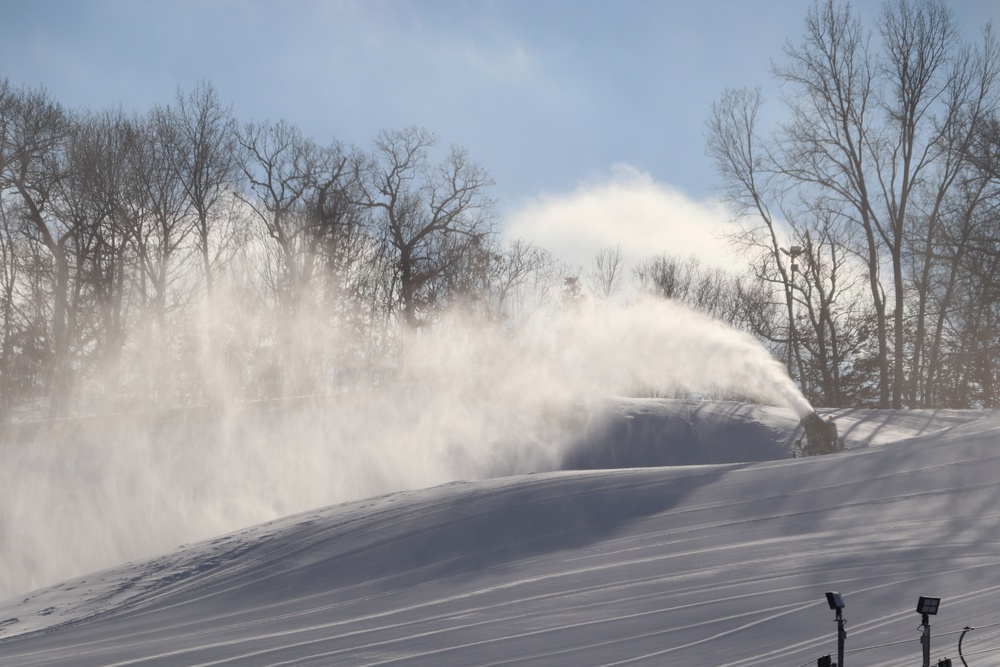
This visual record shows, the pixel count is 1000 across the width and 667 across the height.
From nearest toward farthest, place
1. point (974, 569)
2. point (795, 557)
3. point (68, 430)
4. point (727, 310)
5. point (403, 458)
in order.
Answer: point (974, 569)
point (795, 557)
point (403, 458)
point (68, 430)
point (727, 310)

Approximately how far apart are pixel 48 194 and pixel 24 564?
16936 mm

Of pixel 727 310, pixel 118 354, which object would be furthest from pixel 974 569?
pixel 727 310

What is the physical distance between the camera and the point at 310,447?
17.3m

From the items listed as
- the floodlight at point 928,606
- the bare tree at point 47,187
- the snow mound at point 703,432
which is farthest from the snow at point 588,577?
the bare tree at point 47,187

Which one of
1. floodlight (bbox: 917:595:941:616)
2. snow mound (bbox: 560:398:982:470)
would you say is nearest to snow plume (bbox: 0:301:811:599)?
snow mound (bbox: 560:398:982:470)

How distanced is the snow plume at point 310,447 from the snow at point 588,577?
11.3 feet

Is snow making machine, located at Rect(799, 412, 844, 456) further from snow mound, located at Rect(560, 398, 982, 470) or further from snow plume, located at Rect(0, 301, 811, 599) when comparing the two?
snow plume, located at Rect(0, 301, 811, 599)

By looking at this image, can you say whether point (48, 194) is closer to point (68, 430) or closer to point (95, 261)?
point (95, 261)

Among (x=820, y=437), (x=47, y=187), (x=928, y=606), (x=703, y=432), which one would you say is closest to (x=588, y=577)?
(x=928, y=606)

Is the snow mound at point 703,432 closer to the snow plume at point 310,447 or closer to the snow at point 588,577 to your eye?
the snow plume at point 310,447

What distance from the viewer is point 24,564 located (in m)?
13.5

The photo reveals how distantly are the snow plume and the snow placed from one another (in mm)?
3440

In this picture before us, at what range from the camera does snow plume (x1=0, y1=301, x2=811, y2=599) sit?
1423cm

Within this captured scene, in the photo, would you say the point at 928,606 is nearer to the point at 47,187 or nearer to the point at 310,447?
the point at 310,447
